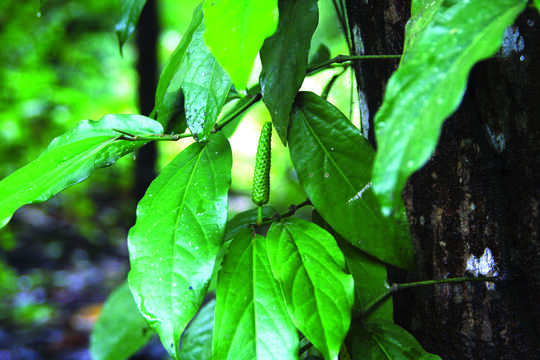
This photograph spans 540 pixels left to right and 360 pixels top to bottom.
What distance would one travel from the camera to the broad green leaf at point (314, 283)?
0.39m

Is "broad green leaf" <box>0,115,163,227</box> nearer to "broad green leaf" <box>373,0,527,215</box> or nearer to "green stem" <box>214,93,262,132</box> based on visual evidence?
"green stem" <box>214,93,262,132</box>

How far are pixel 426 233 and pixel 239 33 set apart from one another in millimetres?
332

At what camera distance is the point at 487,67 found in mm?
479

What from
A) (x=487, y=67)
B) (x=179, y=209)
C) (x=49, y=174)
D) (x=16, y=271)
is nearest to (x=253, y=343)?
(x=179, y=209)

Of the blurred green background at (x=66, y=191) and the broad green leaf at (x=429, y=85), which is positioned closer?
the broad green leaf at (x=429, y=85)

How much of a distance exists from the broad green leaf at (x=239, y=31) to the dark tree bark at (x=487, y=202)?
233 millimetres

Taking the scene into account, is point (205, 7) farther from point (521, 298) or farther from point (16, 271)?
point (16, 271)

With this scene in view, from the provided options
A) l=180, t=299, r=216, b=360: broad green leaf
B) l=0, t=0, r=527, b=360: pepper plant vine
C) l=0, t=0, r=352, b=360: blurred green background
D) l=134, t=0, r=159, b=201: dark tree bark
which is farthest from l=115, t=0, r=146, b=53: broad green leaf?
l=134, t=0, r=159, b=201: dark tree bark

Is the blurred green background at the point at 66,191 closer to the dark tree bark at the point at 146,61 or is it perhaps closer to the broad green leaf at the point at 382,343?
the dark tree bark at the point at 146,61

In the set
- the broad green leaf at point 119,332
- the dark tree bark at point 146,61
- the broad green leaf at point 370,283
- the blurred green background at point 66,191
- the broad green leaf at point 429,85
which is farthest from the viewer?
the dark tree bark at point 146,61

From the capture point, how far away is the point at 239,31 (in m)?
0.36

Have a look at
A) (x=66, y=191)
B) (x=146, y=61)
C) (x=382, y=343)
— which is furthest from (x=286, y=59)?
(x=66, y=191)

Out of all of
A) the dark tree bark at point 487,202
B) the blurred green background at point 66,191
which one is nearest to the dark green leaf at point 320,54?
the dark tree bark at point 487,202

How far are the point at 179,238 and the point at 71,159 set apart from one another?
0.45ft
